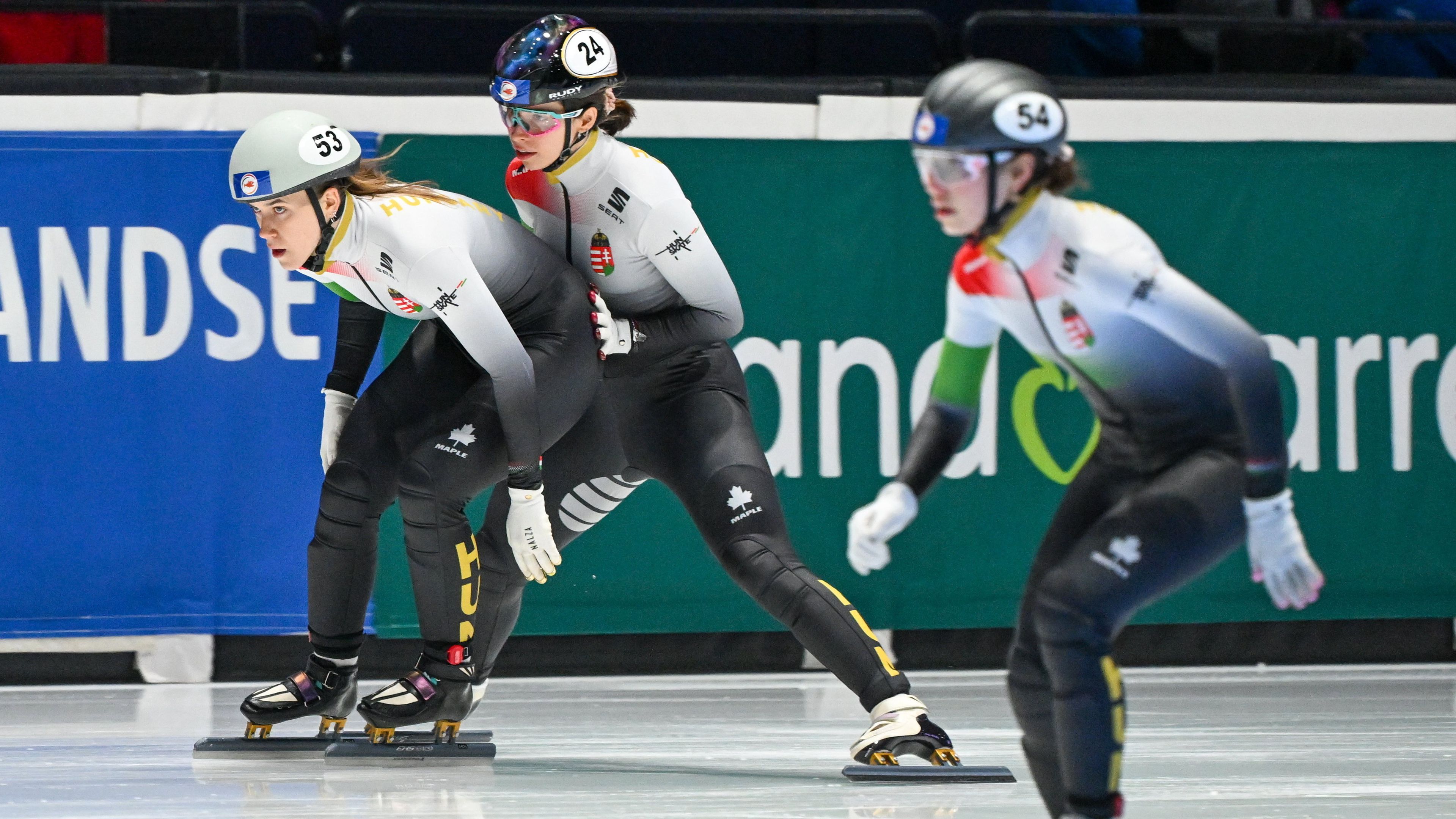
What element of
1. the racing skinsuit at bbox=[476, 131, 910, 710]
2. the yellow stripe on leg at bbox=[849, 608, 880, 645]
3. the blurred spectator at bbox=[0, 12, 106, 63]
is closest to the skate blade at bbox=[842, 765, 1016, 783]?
the racing skinsuit at bbox=[476, 131, 910, 710]

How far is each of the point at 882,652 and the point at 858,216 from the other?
6.77 ft

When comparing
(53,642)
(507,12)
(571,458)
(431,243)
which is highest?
(507,12)

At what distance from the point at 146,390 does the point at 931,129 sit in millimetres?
3336

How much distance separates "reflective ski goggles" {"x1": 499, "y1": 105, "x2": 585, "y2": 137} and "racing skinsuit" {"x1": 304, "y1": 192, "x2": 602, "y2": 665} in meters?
0.23

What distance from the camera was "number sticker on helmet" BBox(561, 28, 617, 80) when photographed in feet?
13.6

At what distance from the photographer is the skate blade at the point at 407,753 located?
4.21 metres

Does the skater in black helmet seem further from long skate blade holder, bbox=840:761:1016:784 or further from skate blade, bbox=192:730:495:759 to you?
skate blade, bbox=192:730:495:759

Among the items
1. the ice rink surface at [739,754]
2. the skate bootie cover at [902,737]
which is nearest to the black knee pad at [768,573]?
the skate bootie cover at [902,737]

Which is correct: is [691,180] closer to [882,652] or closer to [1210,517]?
[882,652]

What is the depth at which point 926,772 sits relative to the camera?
397 cm

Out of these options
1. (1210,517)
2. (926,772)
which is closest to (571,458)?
(926,772)

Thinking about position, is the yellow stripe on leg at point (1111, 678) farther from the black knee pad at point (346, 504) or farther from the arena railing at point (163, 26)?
the arena railing at point (163, 26)

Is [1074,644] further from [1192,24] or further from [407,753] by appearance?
[1192,24]

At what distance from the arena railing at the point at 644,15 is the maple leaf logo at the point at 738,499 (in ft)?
7.18
